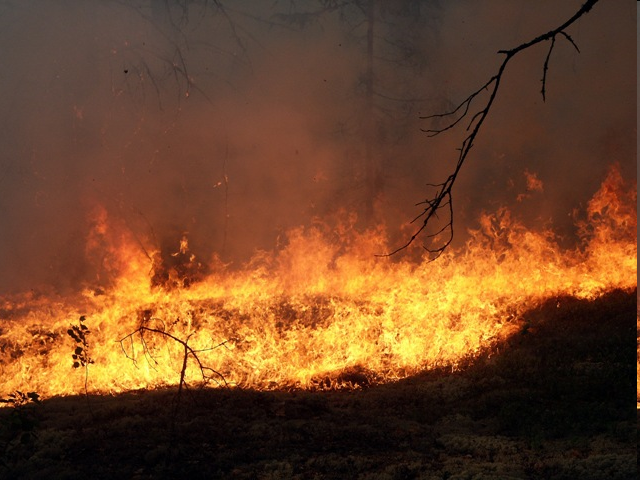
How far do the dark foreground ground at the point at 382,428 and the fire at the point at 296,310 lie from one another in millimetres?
719

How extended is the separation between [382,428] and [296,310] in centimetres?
436

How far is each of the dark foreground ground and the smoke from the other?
24.5 feet

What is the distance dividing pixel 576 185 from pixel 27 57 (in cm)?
1260

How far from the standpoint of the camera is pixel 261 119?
1559 centimetres

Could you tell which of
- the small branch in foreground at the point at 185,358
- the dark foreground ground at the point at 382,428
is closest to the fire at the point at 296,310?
the small branch in foreground at the point at 185,358

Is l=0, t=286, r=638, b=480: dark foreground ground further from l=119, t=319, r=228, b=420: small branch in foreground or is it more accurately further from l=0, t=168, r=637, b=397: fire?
l=0, t=168, r=637, b=397: fire

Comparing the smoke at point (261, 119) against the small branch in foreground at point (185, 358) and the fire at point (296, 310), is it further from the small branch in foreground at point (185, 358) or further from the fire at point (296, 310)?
the small branch in foreground at point (185, 358)

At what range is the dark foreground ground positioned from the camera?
5348mm

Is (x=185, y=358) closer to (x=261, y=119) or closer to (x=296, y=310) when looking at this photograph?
(x=296, y=310)

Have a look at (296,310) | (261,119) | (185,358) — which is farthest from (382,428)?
(261,119)

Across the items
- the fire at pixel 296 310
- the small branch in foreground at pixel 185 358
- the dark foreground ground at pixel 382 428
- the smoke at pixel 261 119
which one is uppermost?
the smoke at pixel 261 119

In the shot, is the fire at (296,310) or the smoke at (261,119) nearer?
the fire at (296,310)

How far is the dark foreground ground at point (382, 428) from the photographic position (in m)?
5.35


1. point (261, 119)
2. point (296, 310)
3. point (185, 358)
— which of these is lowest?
point (185, 358)
